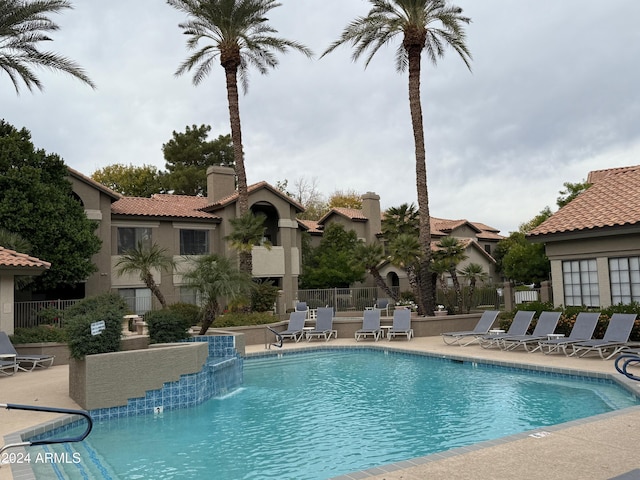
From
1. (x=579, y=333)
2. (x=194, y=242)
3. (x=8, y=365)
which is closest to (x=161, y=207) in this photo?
(x=194, y=242)

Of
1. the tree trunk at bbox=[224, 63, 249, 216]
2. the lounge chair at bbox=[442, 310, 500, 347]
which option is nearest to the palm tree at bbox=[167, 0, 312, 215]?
the tree trunk at bbox=[224, 63, 249, 216]

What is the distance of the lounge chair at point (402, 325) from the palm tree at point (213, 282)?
7.48 metres

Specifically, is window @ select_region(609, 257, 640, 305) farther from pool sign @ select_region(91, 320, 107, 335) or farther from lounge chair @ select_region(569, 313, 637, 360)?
pool sign @ select_region(91, 320, 107, 335)

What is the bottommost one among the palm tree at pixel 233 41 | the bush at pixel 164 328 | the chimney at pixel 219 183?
the bush at pixel 164 328

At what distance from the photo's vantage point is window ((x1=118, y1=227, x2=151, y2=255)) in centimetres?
2957

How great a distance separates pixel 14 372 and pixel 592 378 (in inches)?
619

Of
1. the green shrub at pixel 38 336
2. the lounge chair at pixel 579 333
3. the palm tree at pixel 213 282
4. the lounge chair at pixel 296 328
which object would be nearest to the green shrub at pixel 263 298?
the lounge chair at pixel 296 328

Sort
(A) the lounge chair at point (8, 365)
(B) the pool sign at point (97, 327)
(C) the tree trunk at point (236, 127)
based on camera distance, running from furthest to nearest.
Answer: (C) the tree trunk at point (236, 127) < (A) the lounge chair at point (8, 365) < (B) the pool sign at point (97, 327)

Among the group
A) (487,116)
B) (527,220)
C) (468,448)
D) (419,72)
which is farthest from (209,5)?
(527,220)

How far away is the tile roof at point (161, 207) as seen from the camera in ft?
98.1

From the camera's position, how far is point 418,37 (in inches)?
955

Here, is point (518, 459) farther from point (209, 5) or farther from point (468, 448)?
point (209, 5)

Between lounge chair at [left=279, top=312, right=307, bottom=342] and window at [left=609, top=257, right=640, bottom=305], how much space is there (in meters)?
11.6

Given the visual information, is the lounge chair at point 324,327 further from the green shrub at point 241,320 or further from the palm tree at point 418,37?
the palm tree at point 418,37
